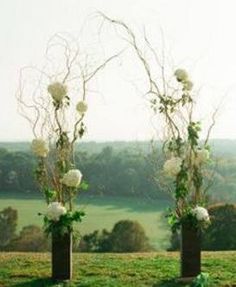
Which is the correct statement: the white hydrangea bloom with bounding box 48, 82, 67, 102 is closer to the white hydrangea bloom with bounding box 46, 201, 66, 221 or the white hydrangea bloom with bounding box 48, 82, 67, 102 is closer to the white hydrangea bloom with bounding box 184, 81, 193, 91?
the white hydrangea bloom with bounding box 46, 201, 66, 221

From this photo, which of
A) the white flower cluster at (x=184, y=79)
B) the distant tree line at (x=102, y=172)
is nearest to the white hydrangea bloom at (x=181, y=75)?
the white flower cluster at (x=184, y=79)

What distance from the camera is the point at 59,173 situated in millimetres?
9047

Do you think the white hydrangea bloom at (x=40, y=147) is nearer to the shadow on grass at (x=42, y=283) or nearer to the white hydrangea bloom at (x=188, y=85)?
the shadow on grass at (x=42, y=283)

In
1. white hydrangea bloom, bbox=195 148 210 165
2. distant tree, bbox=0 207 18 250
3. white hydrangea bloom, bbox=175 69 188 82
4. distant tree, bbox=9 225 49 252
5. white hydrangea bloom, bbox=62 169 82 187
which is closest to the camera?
white hydrangea bloom, bbox=62 169 82 187

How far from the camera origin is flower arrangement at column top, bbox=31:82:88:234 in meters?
8.57

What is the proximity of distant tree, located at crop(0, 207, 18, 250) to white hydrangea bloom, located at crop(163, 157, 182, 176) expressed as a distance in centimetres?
2222

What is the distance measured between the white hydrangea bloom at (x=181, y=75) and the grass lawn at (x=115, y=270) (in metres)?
2.81

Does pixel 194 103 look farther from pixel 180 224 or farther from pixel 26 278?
pixel 26 278

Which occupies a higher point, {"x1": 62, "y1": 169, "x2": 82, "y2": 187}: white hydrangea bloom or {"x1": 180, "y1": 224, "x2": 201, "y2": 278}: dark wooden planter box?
{"x1": 62, "y1": 169, "x2": 82, "y2": 187}: white hydrangea bloom

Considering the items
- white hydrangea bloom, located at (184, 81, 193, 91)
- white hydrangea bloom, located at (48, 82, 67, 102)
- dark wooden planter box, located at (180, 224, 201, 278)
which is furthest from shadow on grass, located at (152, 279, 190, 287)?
white hydrangea bloom, located at (48, 82, 67, 102)

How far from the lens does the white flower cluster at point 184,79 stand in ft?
29.6

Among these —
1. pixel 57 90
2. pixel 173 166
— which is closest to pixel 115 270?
pixel 173 166

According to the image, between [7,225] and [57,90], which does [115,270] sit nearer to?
[57,90]

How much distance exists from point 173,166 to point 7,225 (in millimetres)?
24599
